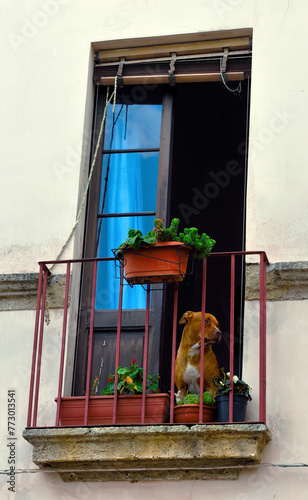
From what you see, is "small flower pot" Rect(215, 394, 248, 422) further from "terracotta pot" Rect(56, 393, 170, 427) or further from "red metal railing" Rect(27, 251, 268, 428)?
"terracotta pot" Rect(56, 393, 170, 427)

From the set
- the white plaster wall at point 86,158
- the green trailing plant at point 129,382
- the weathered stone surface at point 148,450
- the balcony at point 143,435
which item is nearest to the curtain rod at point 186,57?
the white plaster wall at point 86,158

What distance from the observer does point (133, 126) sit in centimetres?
757

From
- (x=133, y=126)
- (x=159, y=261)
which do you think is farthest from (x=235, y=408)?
(x=133, y=126)

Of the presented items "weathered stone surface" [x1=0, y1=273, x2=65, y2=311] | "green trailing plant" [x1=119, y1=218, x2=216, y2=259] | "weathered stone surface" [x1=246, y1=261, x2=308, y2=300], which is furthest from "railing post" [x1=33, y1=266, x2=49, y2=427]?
"weathered stone surface" [x1=246, y1=261, x2=308, y2=300]

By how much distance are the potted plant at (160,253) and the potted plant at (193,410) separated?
76 cm

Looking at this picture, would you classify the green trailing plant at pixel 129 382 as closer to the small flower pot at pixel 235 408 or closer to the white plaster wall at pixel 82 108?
the small flower pot at pixel 235 408

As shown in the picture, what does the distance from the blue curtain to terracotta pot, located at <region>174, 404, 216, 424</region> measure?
1075mm

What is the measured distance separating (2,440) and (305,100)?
3119 mm

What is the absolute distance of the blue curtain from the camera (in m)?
7.12

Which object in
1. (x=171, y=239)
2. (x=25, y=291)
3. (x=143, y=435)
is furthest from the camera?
(x=25, y=291)

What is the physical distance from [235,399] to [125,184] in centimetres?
208

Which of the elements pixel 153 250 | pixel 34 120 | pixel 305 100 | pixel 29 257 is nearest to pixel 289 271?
pixel 153 250

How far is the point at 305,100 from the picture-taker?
22.8 feet

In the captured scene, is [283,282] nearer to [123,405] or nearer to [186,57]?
[123,405]
